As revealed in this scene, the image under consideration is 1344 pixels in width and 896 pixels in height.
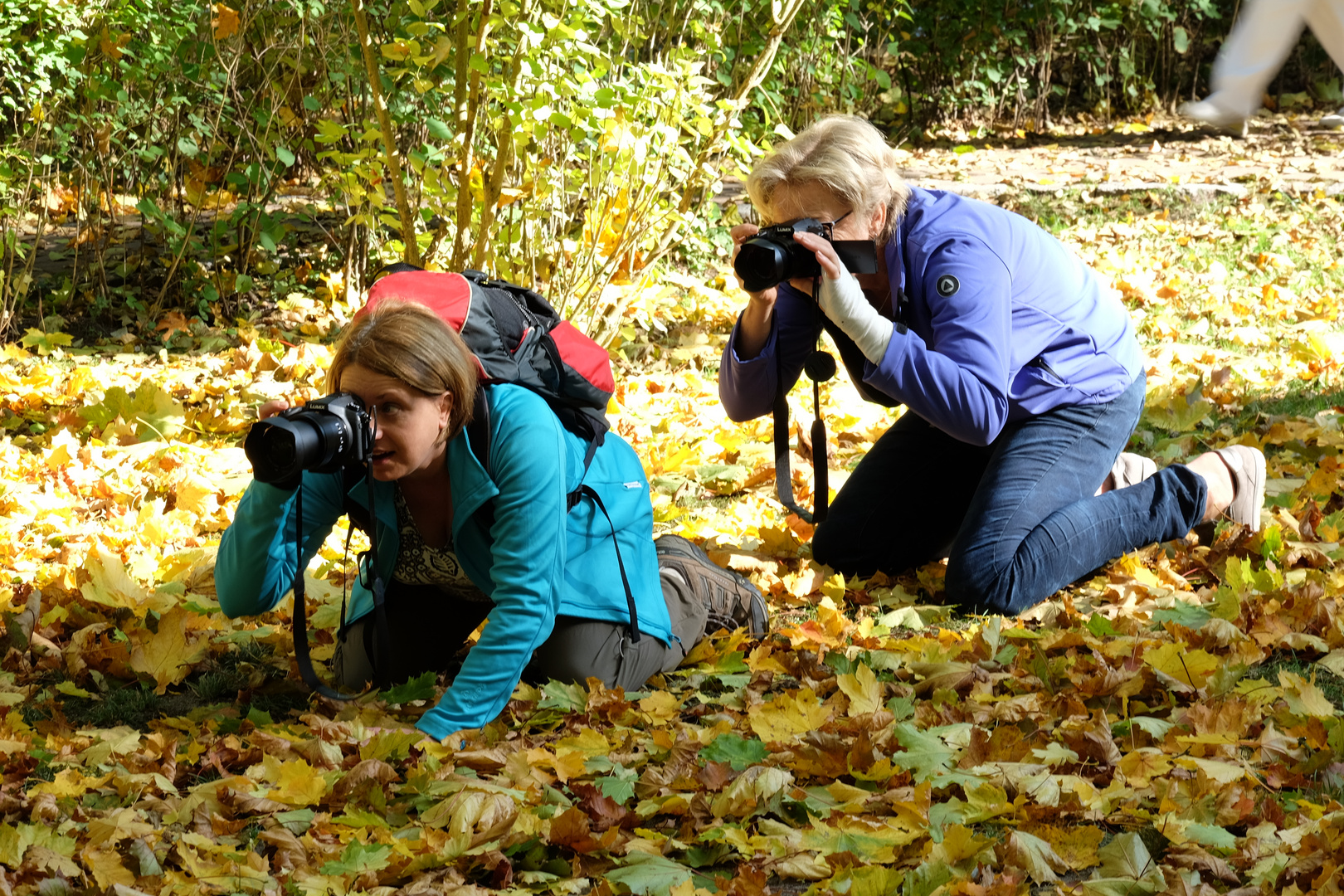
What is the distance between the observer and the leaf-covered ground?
1.81 meters

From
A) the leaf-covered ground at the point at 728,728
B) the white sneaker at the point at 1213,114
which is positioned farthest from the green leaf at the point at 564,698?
the white sneaker at the point at 1213,114

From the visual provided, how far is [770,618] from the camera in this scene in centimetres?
315

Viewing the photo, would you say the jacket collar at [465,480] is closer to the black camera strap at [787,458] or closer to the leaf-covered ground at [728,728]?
the leaf-covered ground at [728,728]

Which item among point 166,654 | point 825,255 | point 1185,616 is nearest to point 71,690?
point 166,654

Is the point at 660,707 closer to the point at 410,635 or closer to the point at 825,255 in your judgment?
the point at 410,635

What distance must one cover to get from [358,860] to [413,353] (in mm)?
898

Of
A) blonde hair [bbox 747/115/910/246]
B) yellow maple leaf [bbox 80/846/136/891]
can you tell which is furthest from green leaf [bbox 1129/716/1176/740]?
yellow maple leaf [bbox 80/846/136/891]

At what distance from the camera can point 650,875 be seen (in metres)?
1.80

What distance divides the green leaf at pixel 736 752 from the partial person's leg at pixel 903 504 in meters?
1.26

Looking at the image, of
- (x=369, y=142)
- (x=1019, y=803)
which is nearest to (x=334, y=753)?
(x=1019, y=803)

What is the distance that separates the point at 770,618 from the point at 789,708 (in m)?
0.84

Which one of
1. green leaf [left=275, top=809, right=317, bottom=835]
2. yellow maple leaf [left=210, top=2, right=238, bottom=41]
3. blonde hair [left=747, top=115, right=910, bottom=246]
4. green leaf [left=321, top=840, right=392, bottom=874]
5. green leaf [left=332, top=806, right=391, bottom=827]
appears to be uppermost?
yellow maple leaf [left=210, top=2, right=238, bottom=41]

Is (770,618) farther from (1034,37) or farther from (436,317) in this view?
(1034,37)

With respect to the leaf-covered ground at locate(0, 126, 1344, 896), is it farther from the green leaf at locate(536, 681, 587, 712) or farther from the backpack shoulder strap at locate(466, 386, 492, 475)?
the backpack shoulder strap at locate(466, 386, 492, 475)
